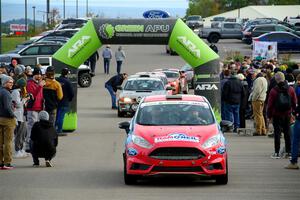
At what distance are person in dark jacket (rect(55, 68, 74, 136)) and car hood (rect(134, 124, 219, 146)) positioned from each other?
8446 mm

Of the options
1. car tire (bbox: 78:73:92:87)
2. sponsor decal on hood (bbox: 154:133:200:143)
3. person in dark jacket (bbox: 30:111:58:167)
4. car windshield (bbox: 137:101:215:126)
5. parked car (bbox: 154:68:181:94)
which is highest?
car windshield (bbox: 137:101:215:126)

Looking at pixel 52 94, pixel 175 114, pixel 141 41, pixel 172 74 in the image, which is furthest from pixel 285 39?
pixel 175 114

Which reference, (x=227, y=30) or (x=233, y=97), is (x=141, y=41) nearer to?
(x=233, y=97)

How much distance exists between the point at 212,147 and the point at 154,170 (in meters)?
1.02

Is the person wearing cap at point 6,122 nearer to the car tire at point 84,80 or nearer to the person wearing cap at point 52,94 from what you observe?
the person wearing cap at point 52,94

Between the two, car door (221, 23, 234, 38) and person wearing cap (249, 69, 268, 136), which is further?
car door (221, 23, 234, 38)

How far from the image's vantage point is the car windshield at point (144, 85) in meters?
32.6

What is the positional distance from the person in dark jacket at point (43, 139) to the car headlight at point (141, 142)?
269 cm

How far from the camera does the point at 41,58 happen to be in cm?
4444

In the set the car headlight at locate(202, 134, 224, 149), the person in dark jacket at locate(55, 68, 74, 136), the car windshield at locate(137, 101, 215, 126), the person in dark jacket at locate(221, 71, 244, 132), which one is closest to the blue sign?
the person in dark jacket at locate(221, 71, 244, 132)

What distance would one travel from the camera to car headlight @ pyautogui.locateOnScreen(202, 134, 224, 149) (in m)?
15.9

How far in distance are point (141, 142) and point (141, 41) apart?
1090 cm

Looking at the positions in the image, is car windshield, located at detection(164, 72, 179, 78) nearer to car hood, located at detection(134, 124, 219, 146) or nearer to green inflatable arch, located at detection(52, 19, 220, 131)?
green inflatable arch, located at detection(52, 19, 220, 131)

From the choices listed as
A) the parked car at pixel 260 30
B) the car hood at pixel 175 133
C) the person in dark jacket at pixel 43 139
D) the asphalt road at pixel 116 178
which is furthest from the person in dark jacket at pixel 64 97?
the parked car at pixel 260 30
